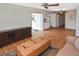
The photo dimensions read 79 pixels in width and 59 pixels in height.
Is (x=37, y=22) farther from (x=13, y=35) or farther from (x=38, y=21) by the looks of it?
(x=13, y=35)

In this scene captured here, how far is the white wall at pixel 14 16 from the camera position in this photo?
4.00 metres

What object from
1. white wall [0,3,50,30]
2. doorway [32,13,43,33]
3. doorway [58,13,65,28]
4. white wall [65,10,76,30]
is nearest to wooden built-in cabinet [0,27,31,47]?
white wall [0,3,50,30]

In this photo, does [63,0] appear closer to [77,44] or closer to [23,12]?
[77,44]

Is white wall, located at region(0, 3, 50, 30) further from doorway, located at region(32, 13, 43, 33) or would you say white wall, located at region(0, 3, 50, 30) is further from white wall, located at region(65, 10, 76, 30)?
white wall, located at region(65, 10, 76, 30)

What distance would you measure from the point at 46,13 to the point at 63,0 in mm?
→ 6095

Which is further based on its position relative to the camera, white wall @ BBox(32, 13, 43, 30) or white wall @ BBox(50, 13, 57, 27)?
white wall @ BBox(32, 13, 43, 30)

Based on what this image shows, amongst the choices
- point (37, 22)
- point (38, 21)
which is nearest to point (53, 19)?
point (38, 21)

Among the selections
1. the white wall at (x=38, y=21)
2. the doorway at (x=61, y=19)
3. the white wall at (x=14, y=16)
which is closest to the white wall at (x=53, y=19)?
the doorway at (x=61, y=19)

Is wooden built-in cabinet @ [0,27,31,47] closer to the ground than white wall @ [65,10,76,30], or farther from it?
closer to the ground

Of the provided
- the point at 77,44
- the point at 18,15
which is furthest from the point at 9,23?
the point at 77,44

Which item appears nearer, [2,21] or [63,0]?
[63,0]

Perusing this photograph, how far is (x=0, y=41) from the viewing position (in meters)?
3.76

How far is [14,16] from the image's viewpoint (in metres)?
4.50

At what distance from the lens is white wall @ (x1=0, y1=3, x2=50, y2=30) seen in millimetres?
4003
